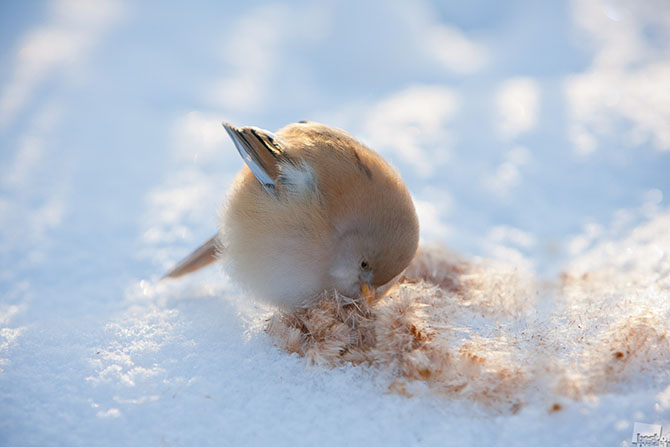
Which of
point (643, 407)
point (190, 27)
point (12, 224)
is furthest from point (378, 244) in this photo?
point (190, 27)

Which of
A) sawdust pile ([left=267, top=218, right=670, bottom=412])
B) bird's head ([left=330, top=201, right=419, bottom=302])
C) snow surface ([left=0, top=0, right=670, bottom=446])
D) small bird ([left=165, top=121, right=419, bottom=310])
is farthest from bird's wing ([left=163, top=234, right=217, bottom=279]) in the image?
bird's head ([left=330, top=201, right=419, bottom=302])

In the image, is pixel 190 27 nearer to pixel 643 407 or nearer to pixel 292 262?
pixel 292 262

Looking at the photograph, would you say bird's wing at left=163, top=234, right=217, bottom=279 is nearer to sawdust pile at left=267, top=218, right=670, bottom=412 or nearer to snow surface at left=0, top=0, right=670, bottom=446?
snow surface at left=0, top=0, right=670, bottom=446

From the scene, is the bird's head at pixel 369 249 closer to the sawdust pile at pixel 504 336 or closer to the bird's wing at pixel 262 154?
the sawdust pile at pixel 504 336

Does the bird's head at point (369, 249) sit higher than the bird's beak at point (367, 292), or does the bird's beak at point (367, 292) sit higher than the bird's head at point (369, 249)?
the bird's head at point (369, 249)

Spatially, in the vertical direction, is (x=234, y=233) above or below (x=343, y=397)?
above

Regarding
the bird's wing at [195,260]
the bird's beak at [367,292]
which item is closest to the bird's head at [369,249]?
the bird's beak at [367,292]
